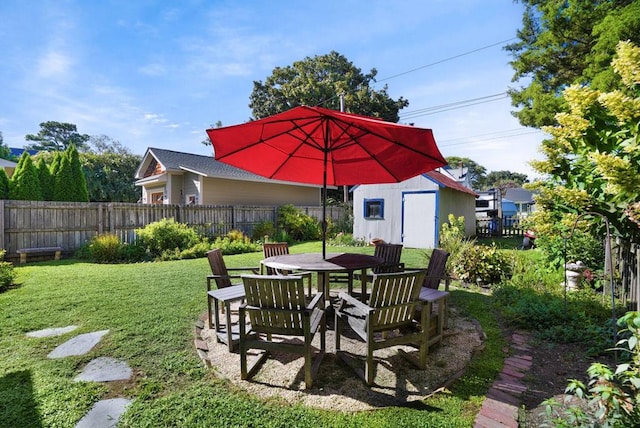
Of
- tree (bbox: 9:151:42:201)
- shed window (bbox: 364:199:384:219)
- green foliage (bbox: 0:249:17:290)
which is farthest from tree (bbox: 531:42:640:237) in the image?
tree (bbox: 9:151:42:201)

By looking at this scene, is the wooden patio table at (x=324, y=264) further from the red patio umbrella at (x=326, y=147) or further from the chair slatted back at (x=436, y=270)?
the chair slatted back at (x=436, y=270)

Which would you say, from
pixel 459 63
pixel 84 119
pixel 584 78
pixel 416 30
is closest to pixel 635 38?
pixel 584 78

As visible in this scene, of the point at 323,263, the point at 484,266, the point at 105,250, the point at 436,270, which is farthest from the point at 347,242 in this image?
the point at 323,263

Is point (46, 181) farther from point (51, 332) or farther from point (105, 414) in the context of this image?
point (105, 414)

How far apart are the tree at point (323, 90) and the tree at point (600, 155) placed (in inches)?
862

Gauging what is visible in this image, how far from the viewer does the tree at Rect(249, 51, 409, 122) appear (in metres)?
24.6

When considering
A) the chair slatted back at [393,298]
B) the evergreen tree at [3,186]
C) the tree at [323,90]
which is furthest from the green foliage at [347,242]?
the tree at [323,90]

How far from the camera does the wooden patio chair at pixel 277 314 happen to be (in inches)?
97.7

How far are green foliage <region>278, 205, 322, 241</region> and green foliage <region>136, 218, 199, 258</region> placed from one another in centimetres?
513

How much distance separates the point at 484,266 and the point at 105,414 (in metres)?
6.12

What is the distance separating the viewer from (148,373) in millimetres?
2689

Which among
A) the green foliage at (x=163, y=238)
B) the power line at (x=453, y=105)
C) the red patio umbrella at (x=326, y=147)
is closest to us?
the red patio umbrella at (x=326, y=147)

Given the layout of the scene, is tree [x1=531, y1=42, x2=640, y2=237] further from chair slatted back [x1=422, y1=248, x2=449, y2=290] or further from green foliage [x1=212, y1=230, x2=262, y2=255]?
green foliage [x1=212, y1=230, x2=262, y2=255]

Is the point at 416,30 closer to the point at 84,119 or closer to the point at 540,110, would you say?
the point at 540,110
